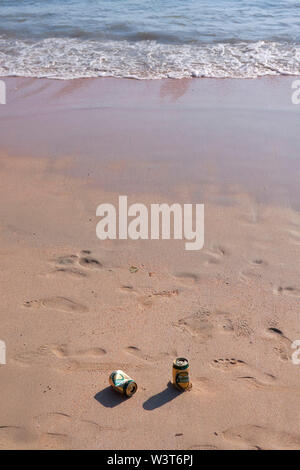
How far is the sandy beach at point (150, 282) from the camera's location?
10.8ft

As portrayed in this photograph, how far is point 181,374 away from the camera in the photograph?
11.1 ft

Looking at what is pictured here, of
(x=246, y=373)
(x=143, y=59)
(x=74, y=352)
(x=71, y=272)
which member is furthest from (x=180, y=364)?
(x=143, y=59)

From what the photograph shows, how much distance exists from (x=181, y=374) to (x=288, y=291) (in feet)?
4.98

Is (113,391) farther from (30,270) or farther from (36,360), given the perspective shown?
(30,270)

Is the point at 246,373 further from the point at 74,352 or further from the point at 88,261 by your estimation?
the point at 88,261

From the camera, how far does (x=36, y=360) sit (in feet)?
12.1

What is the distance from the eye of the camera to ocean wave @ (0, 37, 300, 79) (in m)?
9.88

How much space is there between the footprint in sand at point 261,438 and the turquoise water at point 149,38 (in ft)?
26.2

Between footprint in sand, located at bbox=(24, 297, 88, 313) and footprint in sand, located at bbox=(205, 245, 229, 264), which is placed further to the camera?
footprint in sand, located at bbox=(205, 245, 229, 264)

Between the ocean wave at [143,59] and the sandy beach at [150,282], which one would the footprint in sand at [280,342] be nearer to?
the sandy beach at [150,282]

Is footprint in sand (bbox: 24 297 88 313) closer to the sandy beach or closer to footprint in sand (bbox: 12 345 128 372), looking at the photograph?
the sandy beach

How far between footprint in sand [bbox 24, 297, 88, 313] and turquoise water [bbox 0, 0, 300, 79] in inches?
267

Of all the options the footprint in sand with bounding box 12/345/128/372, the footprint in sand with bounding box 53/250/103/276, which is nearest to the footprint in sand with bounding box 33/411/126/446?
the footprint in sand with bounding box 12/345/128/372
